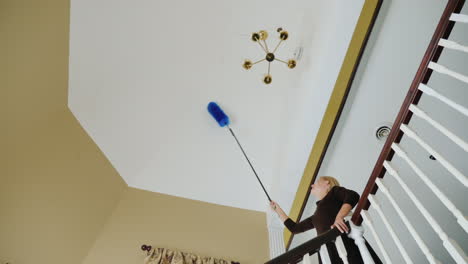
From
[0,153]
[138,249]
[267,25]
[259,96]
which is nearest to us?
[0,153]

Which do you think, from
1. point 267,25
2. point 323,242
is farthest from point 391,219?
point 267,25

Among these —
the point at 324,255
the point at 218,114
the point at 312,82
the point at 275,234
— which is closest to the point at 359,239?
the point at 324,255

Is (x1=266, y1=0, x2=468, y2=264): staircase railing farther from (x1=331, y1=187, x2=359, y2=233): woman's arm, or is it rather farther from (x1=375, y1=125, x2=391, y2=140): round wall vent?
(x1=375, y1=125, x2=391, y2=140): round wall vent

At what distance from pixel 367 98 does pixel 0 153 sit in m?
2.91

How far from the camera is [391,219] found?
2.75 metres

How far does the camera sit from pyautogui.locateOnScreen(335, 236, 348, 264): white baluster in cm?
133

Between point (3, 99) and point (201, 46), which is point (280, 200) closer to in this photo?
point (201, 46)

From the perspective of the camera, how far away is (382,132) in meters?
2.73

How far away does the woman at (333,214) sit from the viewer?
148 cm

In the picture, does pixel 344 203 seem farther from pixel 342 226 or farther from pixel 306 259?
pixel 306 259

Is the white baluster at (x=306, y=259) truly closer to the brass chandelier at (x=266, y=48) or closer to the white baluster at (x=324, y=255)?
the white baluster at (x=324, y=255)

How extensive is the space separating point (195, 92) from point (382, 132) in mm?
2150

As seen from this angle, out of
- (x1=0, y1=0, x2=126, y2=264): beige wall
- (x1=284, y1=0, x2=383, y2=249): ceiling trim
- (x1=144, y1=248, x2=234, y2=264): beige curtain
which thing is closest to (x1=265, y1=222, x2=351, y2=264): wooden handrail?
(x1=284, y1=0, x2=383, y2=249): ceiling trim

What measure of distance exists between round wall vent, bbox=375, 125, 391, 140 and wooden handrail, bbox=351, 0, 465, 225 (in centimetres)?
139
